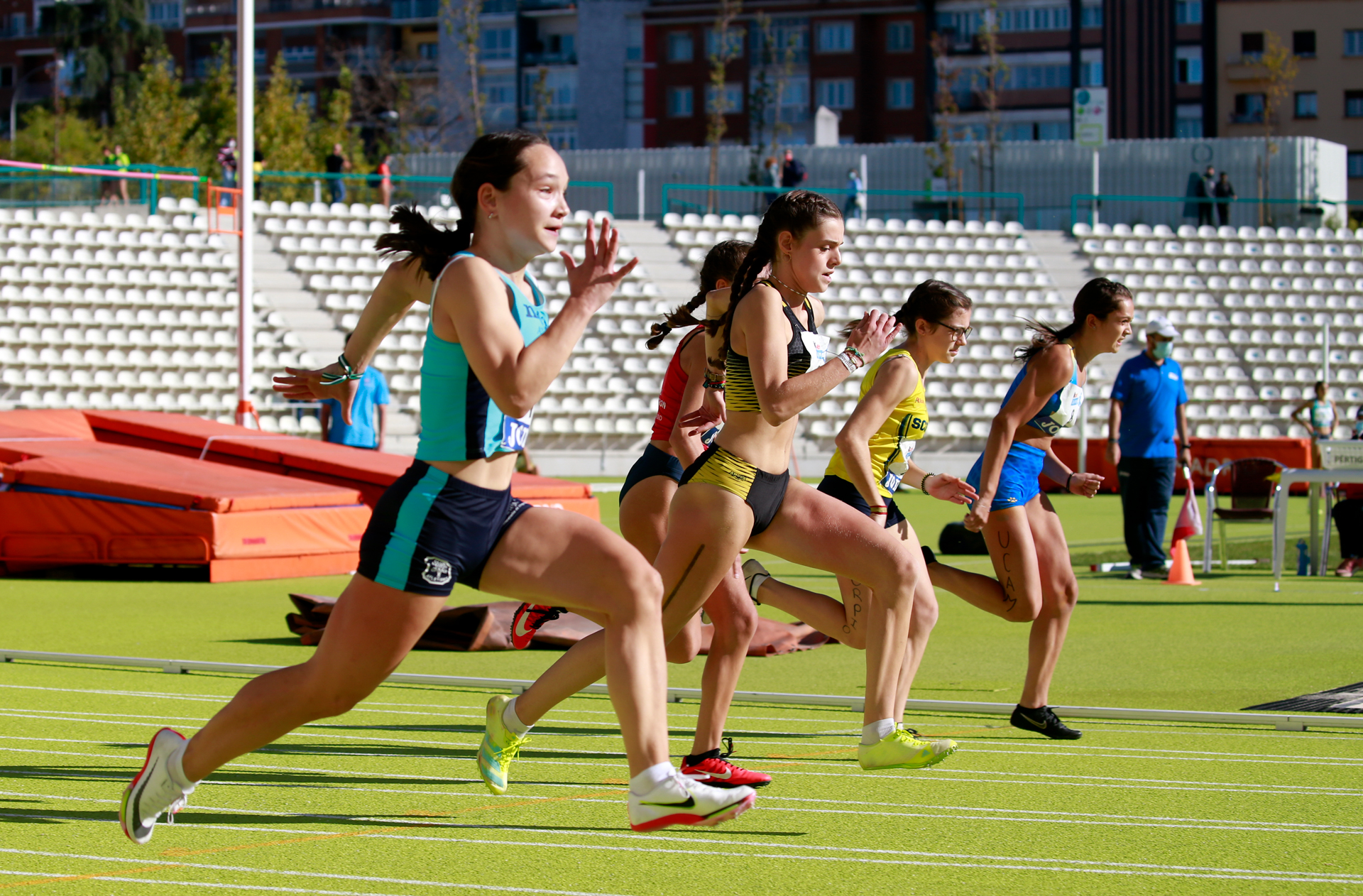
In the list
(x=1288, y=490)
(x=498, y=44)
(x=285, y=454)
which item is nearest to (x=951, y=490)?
(x=1288, y=490)

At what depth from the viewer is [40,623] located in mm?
9688

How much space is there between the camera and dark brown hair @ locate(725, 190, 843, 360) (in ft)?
15.8

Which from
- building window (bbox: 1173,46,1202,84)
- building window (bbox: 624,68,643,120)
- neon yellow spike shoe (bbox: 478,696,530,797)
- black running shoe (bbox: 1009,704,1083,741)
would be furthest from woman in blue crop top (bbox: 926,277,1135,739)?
building window (bbox: 624,68,643,120)

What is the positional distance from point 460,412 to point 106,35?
271 ft

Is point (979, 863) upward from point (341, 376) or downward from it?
downward

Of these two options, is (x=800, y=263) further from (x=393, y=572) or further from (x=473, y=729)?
(x=473, y=729)

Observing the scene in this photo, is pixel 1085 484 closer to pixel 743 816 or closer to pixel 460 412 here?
pixel 743 816

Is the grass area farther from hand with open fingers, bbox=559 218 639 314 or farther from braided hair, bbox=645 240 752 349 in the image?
braided hair, bbox=645 240 752 349

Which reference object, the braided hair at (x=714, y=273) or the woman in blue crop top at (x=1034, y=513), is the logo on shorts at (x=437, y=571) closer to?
the braided hair at (x=714, y=273)

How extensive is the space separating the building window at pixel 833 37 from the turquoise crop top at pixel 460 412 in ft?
234

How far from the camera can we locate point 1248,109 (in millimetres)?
68125

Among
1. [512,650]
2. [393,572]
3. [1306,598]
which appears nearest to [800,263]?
[393,572]

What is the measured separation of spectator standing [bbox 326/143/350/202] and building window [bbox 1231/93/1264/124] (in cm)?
4583

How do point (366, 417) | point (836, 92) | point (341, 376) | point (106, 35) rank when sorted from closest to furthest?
point (341, 376) < point (366, 417) < point (836, 92) < point (106, 35)
